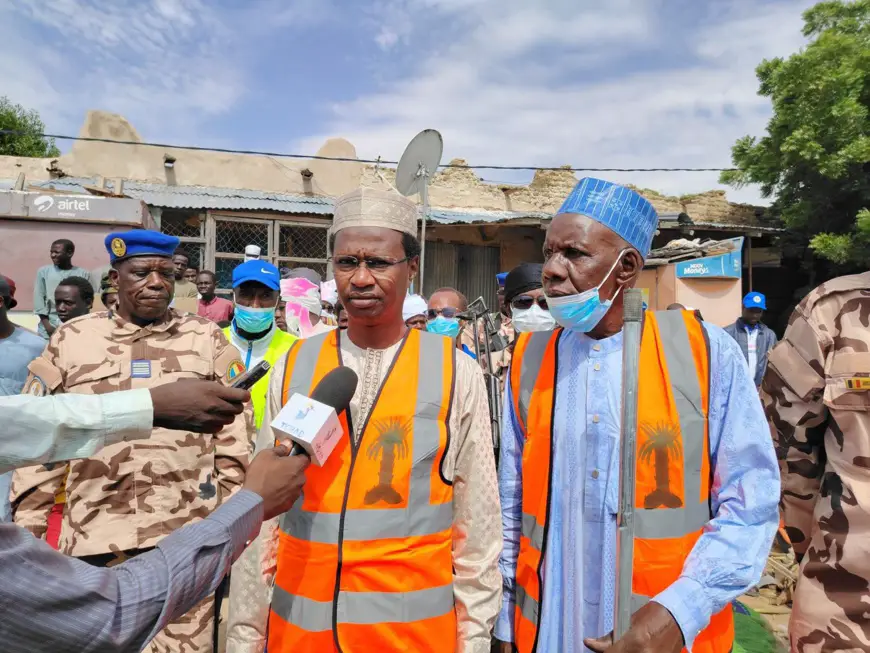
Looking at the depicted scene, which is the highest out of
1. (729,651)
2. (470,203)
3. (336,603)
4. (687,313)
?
(470,203)

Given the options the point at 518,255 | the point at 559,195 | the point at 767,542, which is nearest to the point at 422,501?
the point at 767,542

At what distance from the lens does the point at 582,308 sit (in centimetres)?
197

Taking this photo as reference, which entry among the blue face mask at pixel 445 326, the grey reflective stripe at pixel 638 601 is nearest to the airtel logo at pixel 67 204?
the blue face mask at pixel 445 326

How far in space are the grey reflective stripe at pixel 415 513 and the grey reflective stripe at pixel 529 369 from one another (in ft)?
0.94

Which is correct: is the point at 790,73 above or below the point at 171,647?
above

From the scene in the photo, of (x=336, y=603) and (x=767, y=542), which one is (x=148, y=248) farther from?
(x=767, y=542)

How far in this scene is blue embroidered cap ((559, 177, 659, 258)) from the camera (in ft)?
6.57

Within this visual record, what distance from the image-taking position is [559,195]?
58.7ft

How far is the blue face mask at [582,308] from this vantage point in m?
1.97

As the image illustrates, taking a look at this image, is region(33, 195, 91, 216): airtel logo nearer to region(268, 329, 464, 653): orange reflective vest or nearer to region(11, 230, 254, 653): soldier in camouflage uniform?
region(11, 230, 254, 653): soldier in camouflage uniform

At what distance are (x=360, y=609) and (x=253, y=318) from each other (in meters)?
2.78

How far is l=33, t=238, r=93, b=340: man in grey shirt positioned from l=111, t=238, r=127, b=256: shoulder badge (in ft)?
16.6

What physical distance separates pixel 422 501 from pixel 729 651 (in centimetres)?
106

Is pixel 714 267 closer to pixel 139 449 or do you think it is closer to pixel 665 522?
pixel 665 522
